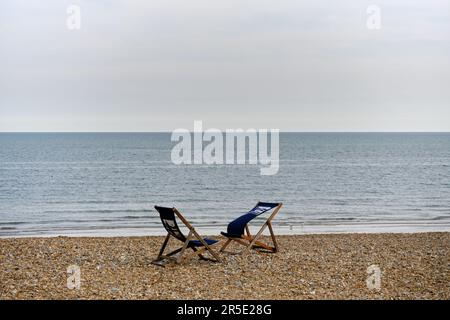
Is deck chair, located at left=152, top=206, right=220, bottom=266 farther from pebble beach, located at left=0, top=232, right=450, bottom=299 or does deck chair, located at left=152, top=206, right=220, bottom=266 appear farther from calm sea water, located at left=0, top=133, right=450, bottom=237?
calm sea water, located at left=0, top=133, right=450, bottom=237

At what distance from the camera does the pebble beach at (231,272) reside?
7.42 m

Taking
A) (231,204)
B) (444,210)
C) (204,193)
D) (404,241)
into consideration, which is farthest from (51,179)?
(404,241)

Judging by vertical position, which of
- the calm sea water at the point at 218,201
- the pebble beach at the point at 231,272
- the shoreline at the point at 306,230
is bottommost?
the calm sea water at the point at 218,201

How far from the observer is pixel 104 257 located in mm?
9906

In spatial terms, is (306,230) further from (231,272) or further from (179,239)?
(231,272)

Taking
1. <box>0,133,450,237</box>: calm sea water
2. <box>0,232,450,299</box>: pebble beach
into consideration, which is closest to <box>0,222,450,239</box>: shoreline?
<box>0,133,450,237</box>: calm sea water

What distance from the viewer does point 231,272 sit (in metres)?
8.81

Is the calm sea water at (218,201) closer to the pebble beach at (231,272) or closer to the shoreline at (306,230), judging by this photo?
the shoreline at (306,230)

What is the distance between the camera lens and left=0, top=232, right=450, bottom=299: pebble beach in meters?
7.42


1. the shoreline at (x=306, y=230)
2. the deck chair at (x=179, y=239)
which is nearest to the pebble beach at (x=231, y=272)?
the deck chair at (x=179, y=239)

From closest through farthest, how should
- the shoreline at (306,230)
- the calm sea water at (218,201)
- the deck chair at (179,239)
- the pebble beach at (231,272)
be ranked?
the pebble beach at (231,272)
the deck chair at (179,239)
the shoreline at (306,230)
the calm sea water at (218,201)

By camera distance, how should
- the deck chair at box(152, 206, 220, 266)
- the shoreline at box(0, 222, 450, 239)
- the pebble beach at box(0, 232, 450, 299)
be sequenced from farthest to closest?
the shoreline at box(0, 222, 450, 239) < the deck chair at box(152, 206, 220, 266) < the pebble beach at box(0, 232, 450, 299)

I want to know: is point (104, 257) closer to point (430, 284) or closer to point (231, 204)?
point (430, 284)

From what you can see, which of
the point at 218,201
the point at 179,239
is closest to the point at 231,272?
the point at 179,239
